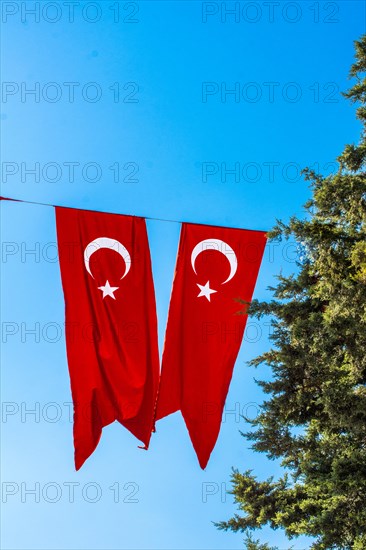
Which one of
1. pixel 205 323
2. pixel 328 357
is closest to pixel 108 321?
pixel 205 323

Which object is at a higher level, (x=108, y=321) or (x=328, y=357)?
(x=108, y=321)

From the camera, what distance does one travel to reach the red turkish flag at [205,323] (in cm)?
1205

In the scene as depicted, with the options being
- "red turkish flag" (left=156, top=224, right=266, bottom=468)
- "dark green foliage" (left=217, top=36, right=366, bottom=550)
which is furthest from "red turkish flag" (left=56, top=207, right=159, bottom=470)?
"dark green foliage" (left=217, top=36, right=366, bottom=550)

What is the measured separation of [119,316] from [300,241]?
12.5ft

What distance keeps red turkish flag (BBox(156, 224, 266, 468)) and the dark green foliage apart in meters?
0.82

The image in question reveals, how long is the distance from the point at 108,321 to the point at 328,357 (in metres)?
4.26

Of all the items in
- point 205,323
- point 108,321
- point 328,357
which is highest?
point 108,321

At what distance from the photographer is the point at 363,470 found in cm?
1112

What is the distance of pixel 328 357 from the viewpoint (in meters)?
10.5

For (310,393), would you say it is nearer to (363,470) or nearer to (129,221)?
(363,470)

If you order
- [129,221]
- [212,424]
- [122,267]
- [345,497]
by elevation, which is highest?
[129,221]

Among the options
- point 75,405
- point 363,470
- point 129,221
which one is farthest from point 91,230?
point 363,470

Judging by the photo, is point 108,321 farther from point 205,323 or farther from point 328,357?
point 328,357

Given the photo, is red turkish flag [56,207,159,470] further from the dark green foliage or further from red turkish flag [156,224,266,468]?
the dark green foliage
